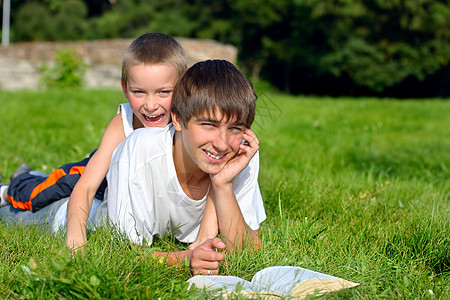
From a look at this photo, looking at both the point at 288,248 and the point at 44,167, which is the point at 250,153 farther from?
the point at 44,167

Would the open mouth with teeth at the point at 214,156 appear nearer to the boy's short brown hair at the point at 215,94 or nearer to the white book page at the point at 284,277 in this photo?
the boy's short brown hair at the point at 215,94


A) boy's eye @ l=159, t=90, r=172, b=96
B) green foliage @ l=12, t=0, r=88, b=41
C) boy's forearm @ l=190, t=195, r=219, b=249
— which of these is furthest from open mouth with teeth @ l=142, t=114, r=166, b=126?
green foliage @ l=12, t=0, r=88, b=41

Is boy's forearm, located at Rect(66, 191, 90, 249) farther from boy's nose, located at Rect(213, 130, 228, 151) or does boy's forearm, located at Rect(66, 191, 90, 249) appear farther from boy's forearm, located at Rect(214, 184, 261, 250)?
boy's nose, located at Rect(213, 130, 228, 151)

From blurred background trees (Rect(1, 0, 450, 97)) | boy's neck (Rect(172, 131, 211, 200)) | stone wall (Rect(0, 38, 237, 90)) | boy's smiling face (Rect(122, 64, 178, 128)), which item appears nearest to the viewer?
boy's neck (Rect(172, 131, 211, 200))

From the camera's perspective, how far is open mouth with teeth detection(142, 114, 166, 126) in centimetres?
273

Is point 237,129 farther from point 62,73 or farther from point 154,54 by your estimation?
point 62,73

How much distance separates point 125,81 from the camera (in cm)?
281

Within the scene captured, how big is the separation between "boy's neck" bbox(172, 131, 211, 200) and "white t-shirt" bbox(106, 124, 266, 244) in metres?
0.04

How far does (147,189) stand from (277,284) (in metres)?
0.86

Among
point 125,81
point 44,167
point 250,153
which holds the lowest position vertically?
point 44,167

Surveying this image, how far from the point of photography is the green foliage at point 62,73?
14203mm

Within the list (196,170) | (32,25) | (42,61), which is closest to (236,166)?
(196,170)

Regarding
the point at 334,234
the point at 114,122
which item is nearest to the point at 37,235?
the point at 114,122

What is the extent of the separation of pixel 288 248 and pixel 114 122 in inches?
52.3
